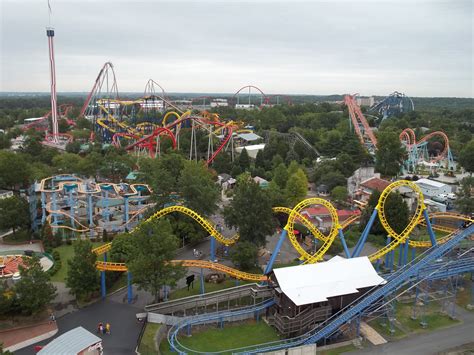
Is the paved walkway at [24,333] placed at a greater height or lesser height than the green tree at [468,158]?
lesser

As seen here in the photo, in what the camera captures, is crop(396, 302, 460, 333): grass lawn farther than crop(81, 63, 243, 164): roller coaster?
No

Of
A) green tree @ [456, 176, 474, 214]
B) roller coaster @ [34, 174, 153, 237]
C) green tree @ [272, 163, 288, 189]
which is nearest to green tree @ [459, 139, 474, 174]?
green tree @ [456, 176, 474, 214]

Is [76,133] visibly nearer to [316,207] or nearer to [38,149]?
[38,149]

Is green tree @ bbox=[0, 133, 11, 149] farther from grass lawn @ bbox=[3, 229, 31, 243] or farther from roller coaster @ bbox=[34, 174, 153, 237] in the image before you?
grass lawn @ bbox=[3, 229, 31, 243]

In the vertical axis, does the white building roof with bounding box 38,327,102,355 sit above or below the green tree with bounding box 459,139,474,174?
below

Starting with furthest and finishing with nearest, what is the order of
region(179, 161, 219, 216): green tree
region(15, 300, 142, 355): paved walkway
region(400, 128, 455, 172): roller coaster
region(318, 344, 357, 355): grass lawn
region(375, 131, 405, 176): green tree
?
region(400, 128, 455, 172): roller coaster
region(375, 131, 405, 176): green tree
region(179, 161, 219, 216): green tree
region(318, 344, 357, 355): grass lawn
region(15, 300, 142, 355): paved walkway

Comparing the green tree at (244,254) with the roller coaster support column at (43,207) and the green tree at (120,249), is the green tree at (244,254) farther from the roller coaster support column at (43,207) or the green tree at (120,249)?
the roller coaster support column at (43,207)

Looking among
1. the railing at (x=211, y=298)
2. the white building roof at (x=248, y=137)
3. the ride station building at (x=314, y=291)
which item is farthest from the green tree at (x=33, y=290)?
the white building roof at (x=248, y=137)

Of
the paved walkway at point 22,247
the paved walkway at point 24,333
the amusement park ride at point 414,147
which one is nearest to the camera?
the paved walkway at point 24,333
